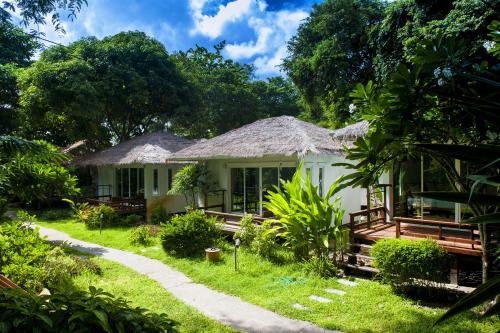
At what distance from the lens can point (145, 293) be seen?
7.38 metres

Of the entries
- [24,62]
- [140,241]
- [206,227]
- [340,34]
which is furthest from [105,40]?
[206,227]

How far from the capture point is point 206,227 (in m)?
10.7

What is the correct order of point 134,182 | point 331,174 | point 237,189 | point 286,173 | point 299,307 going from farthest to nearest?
point 134,182 → point 237,189 → point 331,174 → point 286,173 → point 299,307

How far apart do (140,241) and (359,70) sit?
12708 mm

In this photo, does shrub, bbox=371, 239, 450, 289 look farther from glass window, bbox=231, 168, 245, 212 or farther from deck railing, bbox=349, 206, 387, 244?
glass window, bbox=231, 168, 245, 212

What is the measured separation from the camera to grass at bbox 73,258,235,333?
5895mm

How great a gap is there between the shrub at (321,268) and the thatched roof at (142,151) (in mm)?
10037

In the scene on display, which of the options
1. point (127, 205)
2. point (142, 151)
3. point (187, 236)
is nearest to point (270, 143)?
point (187, 236)

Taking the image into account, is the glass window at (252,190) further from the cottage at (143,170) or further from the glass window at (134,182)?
the glass window at (134,182)

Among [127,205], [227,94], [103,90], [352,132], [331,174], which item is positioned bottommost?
[127,205]

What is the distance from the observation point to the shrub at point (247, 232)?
10.4m

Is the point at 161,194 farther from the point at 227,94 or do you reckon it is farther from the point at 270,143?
the point at 227,94

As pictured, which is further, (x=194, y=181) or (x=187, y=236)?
(x=194, y=181)

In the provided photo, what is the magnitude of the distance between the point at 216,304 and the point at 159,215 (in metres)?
9.77
